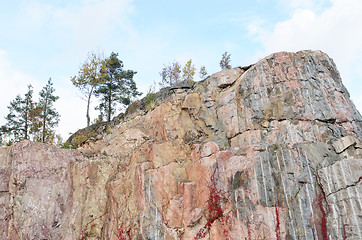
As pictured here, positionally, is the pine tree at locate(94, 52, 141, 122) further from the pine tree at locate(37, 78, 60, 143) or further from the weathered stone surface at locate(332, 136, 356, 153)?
the weathered stone surface at locate(332, 136, 356, 153)

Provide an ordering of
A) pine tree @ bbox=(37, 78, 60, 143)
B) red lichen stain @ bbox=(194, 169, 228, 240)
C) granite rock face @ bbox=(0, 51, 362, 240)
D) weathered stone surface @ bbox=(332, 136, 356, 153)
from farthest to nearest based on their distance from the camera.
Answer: pine tree @ bbox=(37, 78, 60, 143) < weathered stone surface @ bbox=(332, 136, 356, 153) < red lichen stain @ bbox=(194, 169, 228, 240) < granite rock face @ bbox=(0, 51, 362, 240)

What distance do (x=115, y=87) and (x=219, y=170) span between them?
48.3ft

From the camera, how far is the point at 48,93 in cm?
2156

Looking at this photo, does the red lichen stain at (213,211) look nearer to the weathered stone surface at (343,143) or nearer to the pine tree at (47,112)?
the weathered stone surface at (343,143)

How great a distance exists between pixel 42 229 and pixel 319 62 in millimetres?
13354

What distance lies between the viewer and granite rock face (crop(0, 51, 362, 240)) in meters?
7.71

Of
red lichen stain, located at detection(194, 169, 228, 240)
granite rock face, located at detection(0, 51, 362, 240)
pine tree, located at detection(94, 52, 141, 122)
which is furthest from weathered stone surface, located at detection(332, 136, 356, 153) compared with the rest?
pine tree, located at detection(94, 52, 141, 122)

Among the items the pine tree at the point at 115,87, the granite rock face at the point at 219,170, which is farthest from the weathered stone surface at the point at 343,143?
the pine tree at the point at 115,87

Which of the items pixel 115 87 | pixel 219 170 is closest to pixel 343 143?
pixel 219 170

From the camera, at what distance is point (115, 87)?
70.1ft

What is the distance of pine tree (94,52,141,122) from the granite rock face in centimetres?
847

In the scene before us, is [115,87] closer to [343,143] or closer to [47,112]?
[47,112]

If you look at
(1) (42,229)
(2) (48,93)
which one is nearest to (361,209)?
(1) (42,229)

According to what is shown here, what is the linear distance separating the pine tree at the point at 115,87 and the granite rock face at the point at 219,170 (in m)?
8.47
